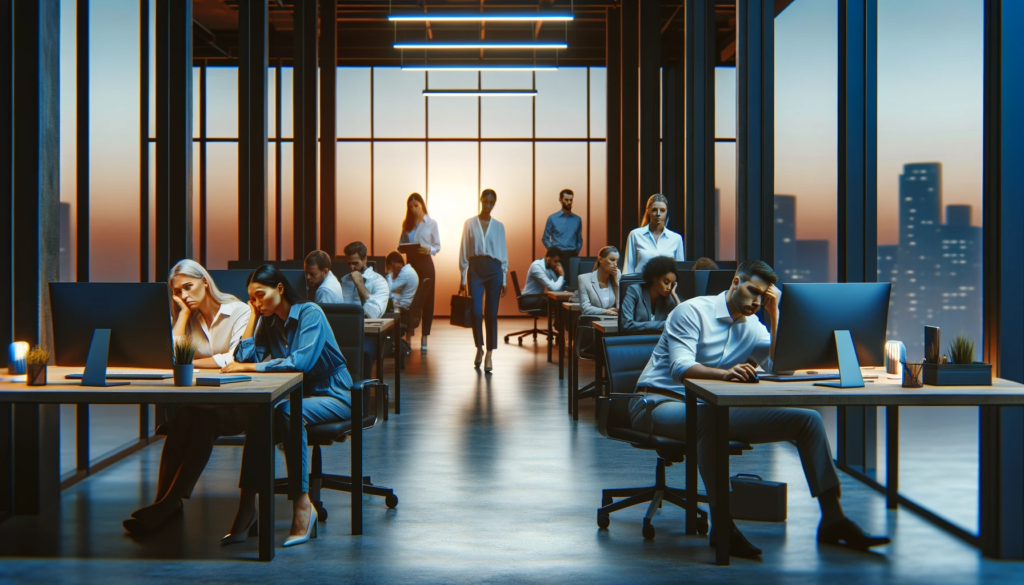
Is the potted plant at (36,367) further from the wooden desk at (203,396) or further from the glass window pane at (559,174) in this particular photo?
the glass window pane at (559,174)

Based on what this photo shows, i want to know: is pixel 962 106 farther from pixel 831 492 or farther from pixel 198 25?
pixel 198 25

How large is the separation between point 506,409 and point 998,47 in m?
4.24

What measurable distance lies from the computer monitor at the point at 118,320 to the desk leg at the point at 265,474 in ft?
1.36

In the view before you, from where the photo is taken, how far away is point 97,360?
3.18m

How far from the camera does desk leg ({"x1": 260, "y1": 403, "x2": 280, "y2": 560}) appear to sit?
3.16m

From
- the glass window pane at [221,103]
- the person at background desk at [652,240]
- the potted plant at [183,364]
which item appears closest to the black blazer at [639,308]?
the person at background desk at [652,240]

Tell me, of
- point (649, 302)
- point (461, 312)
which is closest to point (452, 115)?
point (461, 312)

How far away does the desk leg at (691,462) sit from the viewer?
3.44 metres

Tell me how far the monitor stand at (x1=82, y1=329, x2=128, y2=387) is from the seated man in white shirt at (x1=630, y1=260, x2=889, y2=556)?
209cm

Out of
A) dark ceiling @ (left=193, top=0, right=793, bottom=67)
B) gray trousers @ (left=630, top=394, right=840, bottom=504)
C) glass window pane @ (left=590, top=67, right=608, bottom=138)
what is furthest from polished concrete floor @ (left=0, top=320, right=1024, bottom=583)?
glass window pane @ (left=590, top=67, right=608, bottom=138)

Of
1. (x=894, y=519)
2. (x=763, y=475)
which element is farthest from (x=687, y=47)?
(x=894, y=519)

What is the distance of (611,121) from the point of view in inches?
448

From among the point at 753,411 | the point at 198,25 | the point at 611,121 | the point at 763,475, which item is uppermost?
the point at 198,25

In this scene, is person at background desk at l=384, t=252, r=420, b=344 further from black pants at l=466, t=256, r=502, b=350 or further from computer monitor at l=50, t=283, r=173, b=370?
computer monitor at l=50, t=283, r=173, b=370
